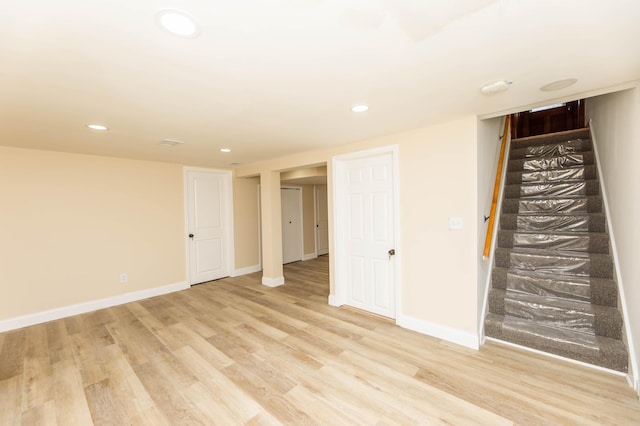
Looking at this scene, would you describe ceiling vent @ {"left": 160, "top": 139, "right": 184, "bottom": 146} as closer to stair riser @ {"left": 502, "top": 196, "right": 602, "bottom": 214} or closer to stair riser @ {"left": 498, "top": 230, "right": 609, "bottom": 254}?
stair riser @ {"left": 498, "top": 230, "right": 609, "bottom": 254}

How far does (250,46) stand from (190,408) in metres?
2.42

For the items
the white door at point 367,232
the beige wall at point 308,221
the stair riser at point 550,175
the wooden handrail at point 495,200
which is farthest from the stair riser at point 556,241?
the beige wall at point 308,221

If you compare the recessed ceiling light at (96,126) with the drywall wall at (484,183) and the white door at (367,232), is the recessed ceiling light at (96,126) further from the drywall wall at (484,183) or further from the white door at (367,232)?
the drywall wall at (484,183)

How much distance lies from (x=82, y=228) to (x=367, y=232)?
4.11 m

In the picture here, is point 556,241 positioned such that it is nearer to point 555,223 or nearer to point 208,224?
point 555,223

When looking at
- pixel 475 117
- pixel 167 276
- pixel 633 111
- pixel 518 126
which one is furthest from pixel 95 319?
pixel 518 126

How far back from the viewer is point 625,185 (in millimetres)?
2270

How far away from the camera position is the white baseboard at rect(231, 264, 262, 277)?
556 cm

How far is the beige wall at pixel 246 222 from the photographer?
559 cm

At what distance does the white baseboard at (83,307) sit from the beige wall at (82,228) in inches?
2.5

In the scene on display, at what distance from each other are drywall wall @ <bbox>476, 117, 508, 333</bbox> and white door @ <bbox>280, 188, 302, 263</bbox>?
4545 mm

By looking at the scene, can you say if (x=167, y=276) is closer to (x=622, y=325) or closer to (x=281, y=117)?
(x=281, y=117)

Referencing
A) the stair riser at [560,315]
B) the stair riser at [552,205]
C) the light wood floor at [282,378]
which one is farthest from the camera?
the stair riser at [552,205]

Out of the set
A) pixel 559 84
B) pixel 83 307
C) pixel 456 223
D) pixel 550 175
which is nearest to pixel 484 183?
pixel 456 223
